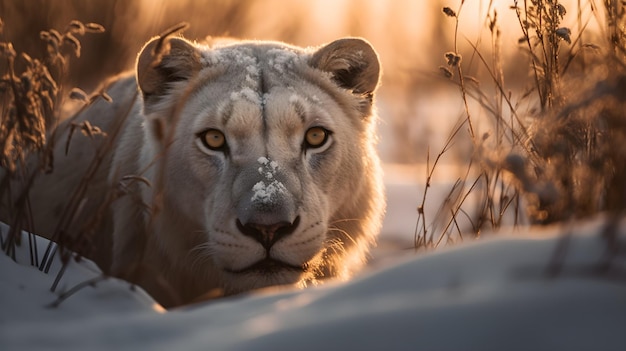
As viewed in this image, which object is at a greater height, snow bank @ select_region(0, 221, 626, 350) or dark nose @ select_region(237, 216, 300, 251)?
snow bank @ select_region(0, 221, 626, 350)

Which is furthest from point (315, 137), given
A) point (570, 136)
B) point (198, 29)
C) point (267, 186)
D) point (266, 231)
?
point (198, 29)

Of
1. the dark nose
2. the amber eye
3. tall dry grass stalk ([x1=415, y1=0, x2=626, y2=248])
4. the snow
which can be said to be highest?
tall dry grass stalk ([x1=415, y1=0, x2=626, y2=248])

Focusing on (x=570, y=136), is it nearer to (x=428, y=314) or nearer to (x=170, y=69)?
(x=428, y=314)

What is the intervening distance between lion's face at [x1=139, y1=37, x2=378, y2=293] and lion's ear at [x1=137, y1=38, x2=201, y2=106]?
0.6 inches

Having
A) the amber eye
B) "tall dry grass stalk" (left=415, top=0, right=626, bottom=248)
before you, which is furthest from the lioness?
"tall dry grass stalk" (left=415, top=0, right=626, bottom=248)

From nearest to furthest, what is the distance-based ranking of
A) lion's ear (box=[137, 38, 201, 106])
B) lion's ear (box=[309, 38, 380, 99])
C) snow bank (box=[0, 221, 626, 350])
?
snow bank (box=[0, 221, 626, 350])
lion's ear (box=[137, 38, 201, 106])
lion's ear (box=[309, 38, 380, 99])

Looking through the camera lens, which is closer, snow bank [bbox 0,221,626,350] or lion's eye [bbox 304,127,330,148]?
snow bank [bbox 0,221,626,350]

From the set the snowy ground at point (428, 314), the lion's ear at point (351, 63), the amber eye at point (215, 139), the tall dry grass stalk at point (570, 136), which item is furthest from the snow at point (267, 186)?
the snowy ground at point (428, 314)

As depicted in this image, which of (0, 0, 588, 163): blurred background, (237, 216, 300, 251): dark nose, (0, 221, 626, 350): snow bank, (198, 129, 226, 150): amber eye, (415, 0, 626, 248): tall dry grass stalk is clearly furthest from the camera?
(0, 0, 588, 163): blurred background

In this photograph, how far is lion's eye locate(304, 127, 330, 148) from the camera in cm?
420

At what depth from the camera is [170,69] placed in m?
4.49

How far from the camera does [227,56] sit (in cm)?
449

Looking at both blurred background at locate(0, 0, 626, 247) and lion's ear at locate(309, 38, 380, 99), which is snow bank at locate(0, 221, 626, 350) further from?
lion's ear at locate(309, 38, 380, 99)

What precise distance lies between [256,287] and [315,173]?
59cm
